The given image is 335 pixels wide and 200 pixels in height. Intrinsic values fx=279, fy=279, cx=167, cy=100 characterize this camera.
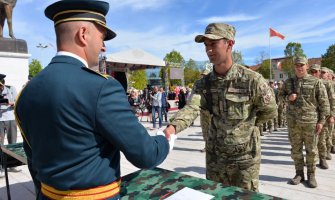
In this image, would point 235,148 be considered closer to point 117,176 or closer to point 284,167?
point 117,176

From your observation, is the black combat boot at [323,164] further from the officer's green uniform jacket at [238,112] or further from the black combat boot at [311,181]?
the officer's green uniform jacket at [238,112]

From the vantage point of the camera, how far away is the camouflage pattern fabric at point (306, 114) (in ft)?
15.7

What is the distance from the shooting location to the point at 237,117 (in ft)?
8.98

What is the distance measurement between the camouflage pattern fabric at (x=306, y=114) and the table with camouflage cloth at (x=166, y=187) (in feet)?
11.4

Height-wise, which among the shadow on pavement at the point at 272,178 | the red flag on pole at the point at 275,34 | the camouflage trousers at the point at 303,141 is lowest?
the shadow on pavement at the point at 272,178

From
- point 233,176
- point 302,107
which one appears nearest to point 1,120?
point 233,176

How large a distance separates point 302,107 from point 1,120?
19.9 feet

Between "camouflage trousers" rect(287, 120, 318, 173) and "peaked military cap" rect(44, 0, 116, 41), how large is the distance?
443cm

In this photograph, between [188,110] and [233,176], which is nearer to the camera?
[233,176]

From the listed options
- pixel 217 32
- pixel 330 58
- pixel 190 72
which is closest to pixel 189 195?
pixel 217 32

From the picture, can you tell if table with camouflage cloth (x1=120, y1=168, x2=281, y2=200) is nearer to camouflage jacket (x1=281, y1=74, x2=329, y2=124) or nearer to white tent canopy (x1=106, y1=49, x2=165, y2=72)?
camouflage jacket (x1=281, y1=74, x2=329, y2=124)

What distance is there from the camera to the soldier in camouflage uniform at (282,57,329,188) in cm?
477

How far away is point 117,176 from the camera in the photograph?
153 centimetres

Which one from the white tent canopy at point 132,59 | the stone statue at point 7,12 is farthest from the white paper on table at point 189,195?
the white tent canopy at point 132,59
